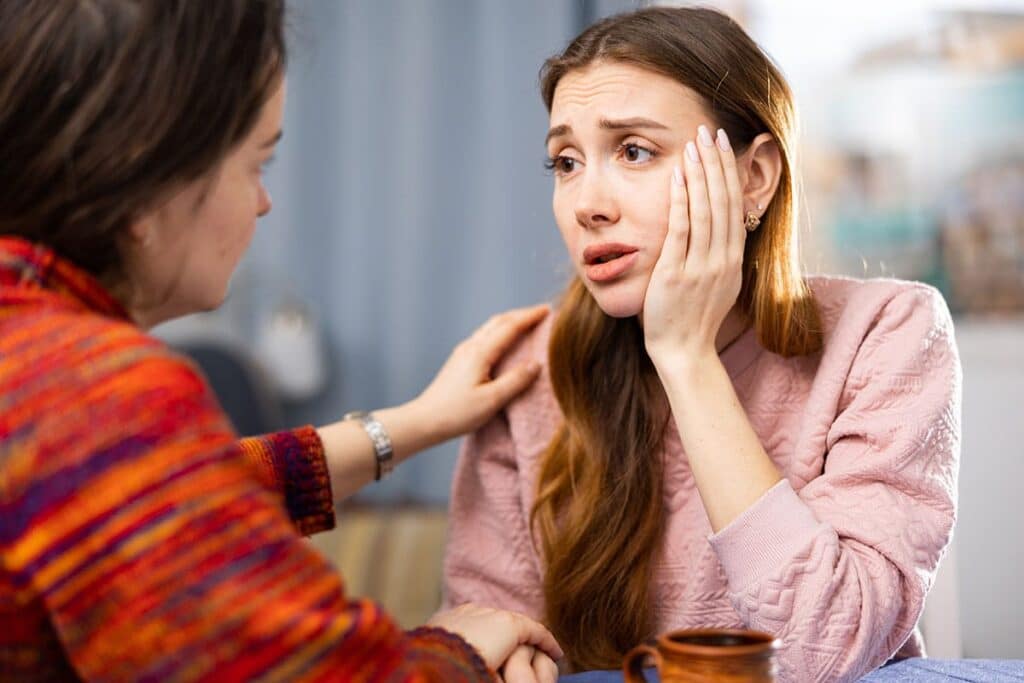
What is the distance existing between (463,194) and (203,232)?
222 centimetres

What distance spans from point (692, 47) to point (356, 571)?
201cm

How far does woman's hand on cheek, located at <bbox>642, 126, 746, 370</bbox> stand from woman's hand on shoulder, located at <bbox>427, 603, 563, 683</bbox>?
1.15 feet

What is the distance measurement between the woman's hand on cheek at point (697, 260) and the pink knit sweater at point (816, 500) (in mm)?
174

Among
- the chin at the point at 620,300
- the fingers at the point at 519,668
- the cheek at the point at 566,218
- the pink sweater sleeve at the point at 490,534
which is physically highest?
the cheek at the point at 566,218

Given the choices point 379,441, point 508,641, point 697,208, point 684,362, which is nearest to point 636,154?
point 697,208

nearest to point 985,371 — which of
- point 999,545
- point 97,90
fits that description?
point 999,545

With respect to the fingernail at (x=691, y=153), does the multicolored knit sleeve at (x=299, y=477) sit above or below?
below

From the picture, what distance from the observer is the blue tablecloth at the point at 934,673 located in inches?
39.1

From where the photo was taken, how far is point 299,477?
1.17m

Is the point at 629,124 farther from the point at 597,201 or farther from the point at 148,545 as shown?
the point at 148,545

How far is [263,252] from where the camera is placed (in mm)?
3010

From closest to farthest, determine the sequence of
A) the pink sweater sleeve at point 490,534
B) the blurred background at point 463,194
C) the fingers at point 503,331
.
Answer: the pink sweater sleeve at point 490,534
the fingers at point 503,331
the blurred background at point 463,194

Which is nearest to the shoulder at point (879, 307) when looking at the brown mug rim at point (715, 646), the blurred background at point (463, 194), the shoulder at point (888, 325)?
the shoulder at point (888, 325)

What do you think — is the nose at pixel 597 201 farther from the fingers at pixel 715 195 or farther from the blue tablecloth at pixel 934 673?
the blue tablecloth at pixel 934 673
